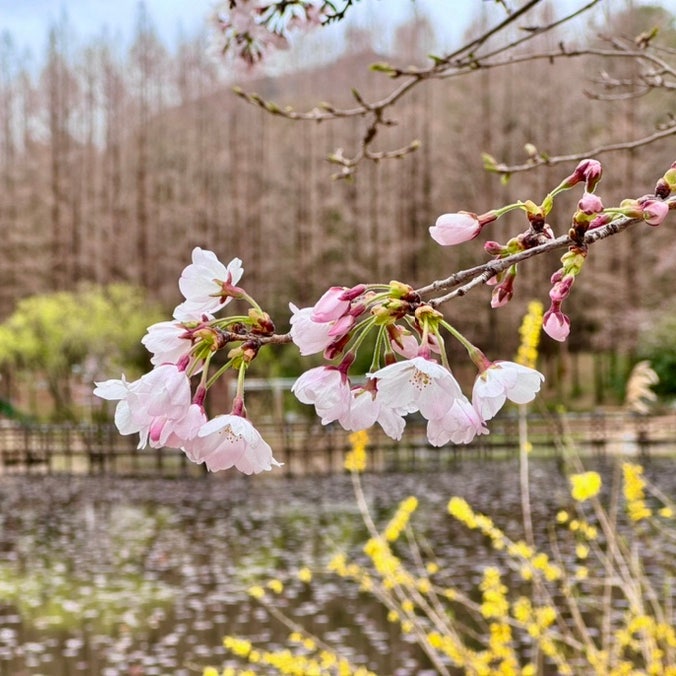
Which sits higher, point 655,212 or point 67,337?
point 67,337

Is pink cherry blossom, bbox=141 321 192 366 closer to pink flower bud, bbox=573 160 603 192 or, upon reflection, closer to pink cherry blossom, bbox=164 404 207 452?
pink cherry blossom, bbox=164 404 207 452

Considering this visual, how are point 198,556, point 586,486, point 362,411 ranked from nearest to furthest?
point 362,411, point 586,486, point 198,556

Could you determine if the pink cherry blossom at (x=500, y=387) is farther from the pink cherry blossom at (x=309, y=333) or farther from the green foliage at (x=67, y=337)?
the green foliage at (x=67, y=337)

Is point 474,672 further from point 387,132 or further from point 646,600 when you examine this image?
A: point 387,132

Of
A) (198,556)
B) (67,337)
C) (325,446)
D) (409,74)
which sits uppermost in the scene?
(67,337)

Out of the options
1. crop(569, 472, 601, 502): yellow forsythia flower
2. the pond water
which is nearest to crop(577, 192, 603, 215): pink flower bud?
crop(569, 472, 601, 502): yellow forsythia flower

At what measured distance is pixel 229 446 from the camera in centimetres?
82

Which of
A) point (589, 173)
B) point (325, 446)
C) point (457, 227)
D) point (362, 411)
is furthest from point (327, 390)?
point (325, 446)

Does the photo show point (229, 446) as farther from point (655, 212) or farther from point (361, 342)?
point (655, 212)

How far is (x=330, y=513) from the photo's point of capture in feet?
43.4

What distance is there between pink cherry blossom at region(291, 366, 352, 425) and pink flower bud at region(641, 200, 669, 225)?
0.26 meters

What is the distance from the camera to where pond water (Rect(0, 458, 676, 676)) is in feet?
22.7

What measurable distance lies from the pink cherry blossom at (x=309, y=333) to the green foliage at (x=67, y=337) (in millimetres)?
22385

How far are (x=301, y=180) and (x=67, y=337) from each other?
9827 millimetres
